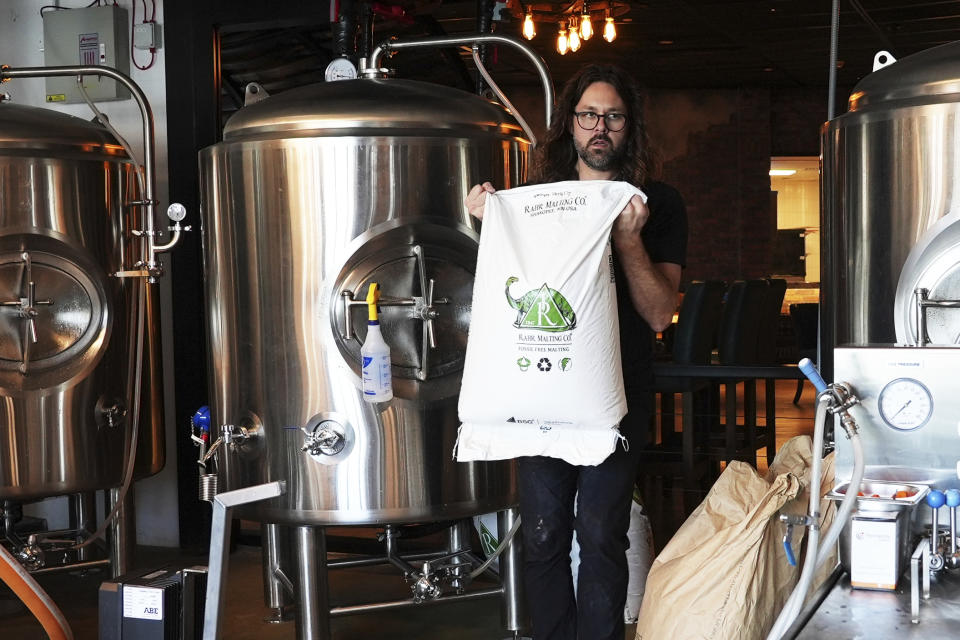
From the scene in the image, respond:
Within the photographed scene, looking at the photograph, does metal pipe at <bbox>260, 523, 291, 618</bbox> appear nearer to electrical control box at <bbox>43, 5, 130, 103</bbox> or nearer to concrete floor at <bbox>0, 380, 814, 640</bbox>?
concrete floor at <bbox>0, 380, 814, 640</bbox>

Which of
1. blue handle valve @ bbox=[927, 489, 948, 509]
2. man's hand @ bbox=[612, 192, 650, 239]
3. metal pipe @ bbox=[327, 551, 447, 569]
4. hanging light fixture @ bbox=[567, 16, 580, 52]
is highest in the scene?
hanging light fixture @ bbox=[567, 16, 580, 52]

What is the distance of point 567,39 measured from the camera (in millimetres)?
7281

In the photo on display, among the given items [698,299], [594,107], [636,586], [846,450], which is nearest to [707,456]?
[698,299]

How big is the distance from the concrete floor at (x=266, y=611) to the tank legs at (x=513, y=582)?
143 mm

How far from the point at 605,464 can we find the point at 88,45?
264 centimetres

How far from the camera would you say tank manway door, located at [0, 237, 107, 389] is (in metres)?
2.85

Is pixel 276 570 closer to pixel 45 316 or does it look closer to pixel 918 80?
pixel 45 316

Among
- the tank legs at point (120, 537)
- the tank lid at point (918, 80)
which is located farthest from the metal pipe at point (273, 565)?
the tank lid at point (918, 80)

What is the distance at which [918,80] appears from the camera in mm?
2150

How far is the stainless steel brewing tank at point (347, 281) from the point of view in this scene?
7.85ft

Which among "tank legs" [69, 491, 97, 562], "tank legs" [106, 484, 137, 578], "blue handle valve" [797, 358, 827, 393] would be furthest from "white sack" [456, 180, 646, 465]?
"tank legs" [69, 491, 97, 562]

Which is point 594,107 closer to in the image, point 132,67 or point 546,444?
point 546,444

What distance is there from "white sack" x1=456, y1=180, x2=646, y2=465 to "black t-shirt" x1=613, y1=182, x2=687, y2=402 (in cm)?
14

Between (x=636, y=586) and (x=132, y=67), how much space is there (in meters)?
2.38
